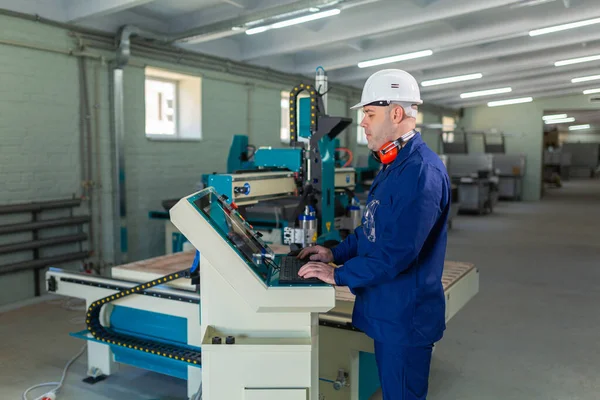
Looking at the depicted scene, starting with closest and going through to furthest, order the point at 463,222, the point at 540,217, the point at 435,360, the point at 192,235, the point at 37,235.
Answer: the point at 192,235 < the point at 435,360 < the point at 37,235 < the point at 463,222 < the point at 540,217

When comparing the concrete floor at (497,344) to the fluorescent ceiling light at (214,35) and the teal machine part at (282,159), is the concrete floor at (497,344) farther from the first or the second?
the fluorescent ceiling light at (214,35)

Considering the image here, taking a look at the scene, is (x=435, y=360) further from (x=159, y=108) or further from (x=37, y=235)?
(x=159, y=108)

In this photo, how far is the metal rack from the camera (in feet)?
14.0

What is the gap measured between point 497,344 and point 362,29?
3787 mm

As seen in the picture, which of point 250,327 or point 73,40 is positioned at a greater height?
point 73,40

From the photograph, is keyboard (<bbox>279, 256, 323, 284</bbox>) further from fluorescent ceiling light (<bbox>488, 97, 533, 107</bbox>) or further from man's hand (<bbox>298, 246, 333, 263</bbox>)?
fluorescent ceiling light (<bbox>488, 97, 533, 107</bbox>)

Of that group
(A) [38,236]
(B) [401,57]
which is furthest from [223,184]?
(B) [401,57]

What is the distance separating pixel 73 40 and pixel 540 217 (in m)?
8.79

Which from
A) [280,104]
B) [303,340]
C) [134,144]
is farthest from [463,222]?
[303,340]

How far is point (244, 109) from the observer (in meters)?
6.88

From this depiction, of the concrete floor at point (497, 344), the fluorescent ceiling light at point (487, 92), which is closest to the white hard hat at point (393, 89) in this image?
the concrete floor at point (497, 344)

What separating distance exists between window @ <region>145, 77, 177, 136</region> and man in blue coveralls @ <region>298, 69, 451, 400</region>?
4.61 m

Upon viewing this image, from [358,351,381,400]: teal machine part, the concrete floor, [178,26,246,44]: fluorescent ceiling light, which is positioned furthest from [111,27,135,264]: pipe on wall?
[358,351,381,400]: teal machine part

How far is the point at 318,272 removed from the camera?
1.63 m
